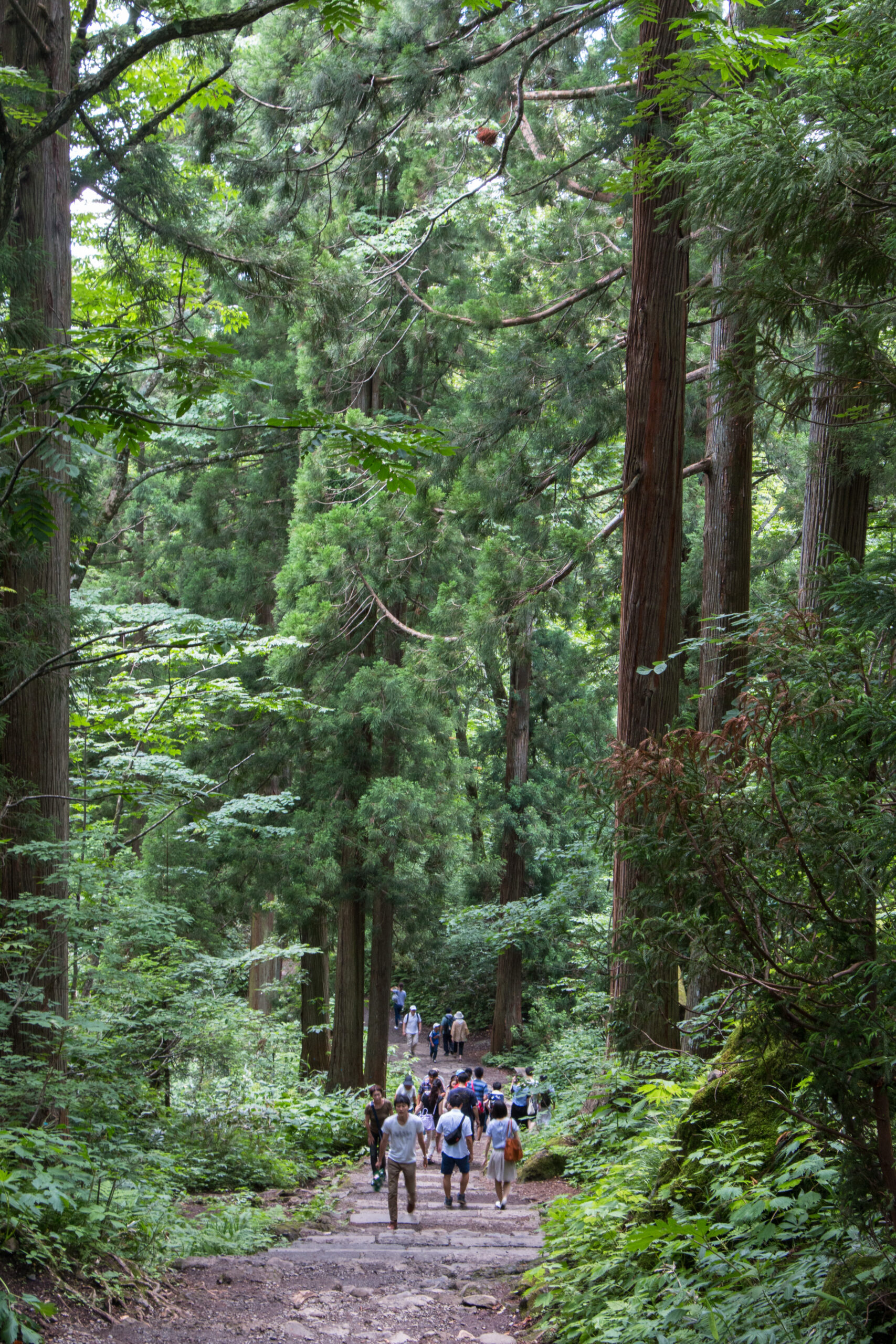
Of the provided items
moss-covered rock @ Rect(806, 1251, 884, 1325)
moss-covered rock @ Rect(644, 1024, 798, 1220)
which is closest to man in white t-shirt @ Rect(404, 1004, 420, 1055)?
moss-covered rock @ Rect(644, 1024, 798, 1220)

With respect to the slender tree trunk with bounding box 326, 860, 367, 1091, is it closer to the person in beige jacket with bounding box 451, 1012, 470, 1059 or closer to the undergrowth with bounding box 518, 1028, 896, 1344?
the person in beige jacket with bounding box 451, 1012, 470, 1059

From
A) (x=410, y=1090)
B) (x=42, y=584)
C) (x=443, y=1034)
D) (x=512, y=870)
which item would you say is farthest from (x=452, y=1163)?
(x=443, y=1034)

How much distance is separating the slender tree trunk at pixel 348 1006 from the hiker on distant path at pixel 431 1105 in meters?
1.50

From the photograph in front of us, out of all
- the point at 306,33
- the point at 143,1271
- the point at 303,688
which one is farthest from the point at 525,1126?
the point at 306,33

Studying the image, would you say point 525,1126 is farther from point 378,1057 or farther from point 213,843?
point 213,843

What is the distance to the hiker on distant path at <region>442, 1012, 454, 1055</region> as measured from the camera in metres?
25.0

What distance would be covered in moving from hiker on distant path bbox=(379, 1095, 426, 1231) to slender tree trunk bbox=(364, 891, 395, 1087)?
738cm

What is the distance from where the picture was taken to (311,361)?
15.9 metres

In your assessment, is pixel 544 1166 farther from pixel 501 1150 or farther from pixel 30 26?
pixel 30 26

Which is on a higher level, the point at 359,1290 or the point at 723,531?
the point at 723,531

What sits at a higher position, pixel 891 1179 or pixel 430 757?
pixel 430 757

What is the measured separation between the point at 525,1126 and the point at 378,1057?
349 centimetres

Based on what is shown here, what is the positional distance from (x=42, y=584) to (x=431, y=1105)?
419 inches

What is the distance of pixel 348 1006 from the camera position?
53.6ft
